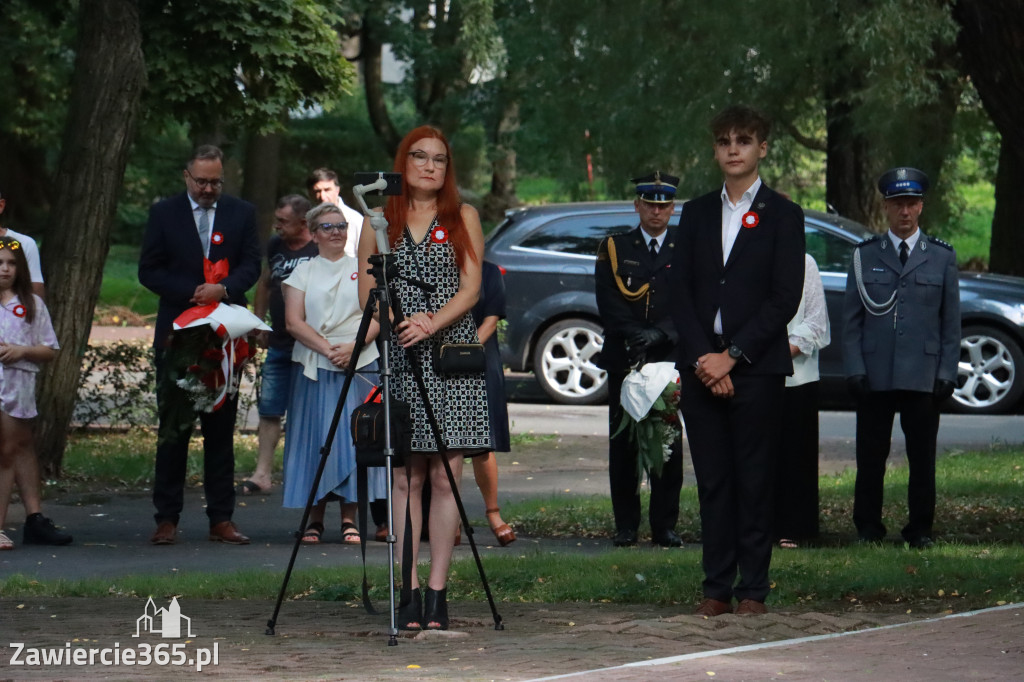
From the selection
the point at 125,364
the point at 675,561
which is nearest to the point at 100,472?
the point at 125,364

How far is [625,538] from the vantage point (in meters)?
9.54

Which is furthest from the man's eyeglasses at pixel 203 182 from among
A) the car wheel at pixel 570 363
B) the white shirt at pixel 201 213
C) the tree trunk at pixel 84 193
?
the car wheel at pixel 570 363

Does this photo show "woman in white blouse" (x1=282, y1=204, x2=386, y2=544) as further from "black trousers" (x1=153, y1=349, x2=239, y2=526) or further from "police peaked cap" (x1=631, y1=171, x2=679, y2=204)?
"police peaked cap" (x1=631, y1=171, x2=679, y2=204)

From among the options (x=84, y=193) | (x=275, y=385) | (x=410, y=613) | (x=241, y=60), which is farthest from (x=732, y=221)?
(x=241, y=60)

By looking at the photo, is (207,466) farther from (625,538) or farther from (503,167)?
(503,167)

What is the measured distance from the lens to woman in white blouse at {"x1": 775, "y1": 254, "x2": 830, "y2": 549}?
30.2 ft

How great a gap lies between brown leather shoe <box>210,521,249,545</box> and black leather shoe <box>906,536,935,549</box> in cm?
378

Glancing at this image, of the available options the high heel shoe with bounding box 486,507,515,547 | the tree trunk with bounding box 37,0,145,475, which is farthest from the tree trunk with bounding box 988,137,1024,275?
the high heel shoe with bounding box 486,507,515,547

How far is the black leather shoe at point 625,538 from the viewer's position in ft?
31.2

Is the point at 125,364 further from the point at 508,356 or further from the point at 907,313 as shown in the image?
the point at 907,313

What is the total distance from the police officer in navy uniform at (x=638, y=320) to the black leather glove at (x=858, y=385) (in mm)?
1018

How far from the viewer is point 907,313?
368 inches

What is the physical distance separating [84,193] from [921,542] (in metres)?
6.54

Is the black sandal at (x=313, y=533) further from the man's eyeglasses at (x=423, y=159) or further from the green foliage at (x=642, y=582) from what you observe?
the man's eyeglasses at (x=423, y=159)
